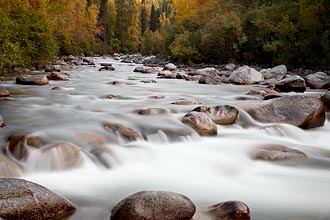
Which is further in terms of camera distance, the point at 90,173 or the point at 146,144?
the point at 146,144

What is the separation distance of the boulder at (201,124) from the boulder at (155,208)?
117 inches

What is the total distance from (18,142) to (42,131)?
743mm

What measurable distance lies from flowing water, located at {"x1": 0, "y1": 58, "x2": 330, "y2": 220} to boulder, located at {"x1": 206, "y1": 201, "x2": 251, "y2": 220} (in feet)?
0.80

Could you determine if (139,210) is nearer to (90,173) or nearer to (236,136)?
(90,173)

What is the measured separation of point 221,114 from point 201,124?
85 cm

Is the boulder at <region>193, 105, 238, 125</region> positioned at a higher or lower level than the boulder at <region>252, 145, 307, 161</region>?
higher

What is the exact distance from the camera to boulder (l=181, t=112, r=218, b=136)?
6.39 m

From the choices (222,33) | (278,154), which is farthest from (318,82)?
(222,33)

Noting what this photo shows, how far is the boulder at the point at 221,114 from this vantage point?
23.4 ft

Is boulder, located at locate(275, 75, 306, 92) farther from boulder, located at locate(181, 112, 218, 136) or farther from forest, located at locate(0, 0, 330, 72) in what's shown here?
forest, located at locate(0, 0, 330, 72)

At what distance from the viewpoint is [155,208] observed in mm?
3260

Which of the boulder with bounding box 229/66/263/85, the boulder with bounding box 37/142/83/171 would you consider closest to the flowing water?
the boulder with bounding box 37/142/83/171

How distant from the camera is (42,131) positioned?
5922 mm

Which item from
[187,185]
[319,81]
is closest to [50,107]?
[187,185]
